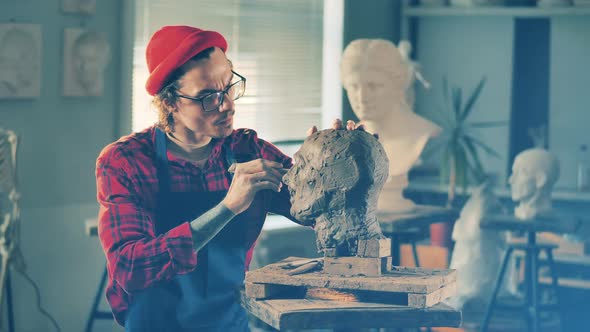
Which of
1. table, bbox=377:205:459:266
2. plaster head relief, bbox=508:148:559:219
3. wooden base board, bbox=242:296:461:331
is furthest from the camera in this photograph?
plaster head relief, bbox=508:148:559:219

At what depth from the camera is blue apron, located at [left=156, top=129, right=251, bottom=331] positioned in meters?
2.57

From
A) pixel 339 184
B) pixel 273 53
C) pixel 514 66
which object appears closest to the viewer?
pixel 339 184

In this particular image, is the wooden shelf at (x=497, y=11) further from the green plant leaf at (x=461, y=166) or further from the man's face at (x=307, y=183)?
the man's face at (x=307, y=183)

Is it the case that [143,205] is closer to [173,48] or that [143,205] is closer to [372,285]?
[173,48]

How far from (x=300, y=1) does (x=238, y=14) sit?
68cm

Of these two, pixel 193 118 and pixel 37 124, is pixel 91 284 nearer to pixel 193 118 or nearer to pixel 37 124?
pixel 37 124

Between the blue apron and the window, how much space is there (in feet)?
9.05

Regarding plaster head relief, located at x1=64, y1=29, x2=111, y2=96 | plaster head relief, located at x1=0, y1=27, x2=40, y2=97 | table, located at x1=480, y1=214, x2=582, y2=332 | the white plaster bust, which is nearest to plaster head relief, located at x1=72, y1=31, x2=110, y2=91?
plaster head relief, located at x1=64, y1=29, x2=111, y2=96

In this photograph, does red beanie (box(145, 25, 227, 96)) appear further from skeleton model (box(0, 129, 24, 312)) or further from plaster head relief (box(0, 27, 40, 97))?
plaster head relief (box(0, 27, 40, 97))

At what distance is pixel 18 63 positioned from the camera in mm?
4746

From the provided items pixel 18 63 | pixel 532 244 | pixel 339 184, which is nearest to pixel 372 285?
pixel 339 184

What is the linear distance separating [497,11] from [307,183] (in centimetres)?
446

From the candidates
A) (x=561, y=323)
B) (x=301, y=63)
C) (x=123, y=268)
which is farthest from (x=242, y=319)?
(x=301, y=63)

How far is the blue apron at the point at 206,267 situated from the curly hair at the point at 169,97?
0.11 feet
